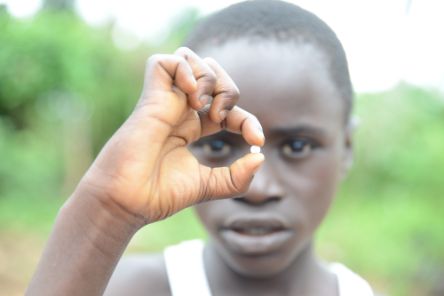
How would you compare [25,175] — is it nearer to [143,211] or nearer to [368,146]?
[368,146]

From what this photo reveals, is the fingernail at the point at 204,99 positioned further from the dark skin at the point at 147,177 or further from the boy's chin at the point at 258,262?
the boy's chin at the point at 258,262

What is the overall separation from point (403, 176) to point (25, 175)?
3547mm

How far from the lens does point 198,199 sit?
937 mm

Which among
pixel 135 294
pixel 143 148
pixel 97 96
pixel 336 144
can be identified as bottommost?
pixel 97 96

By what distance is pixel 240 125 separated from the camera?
95 centimetres

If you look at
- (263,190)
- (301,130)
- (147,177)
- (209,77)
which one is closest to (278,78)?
(301,130)

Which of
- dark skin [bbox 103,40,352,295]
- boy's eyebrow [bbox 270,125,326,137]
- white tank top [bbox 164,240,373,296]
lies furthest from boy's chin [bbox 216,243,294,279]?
boy's eyebrow [bbox 270,125,326,137]

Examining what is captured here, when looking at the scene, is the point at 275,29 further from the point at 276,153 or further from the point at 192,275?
the point at 192,275

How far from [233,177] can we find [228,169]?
16 millimetres

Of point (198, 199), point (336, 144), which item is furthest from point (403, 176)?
point (198, 199)

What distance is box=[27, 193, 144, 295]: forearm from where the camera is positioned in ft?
2.96

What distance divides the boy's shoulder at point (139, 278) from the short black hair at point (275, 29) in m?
0.53

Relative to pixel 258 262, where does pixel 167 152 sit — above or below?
above

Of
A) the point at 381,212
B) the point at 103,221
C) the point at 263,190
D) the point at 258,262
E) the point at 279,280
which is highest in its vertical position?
the point at 103,221
